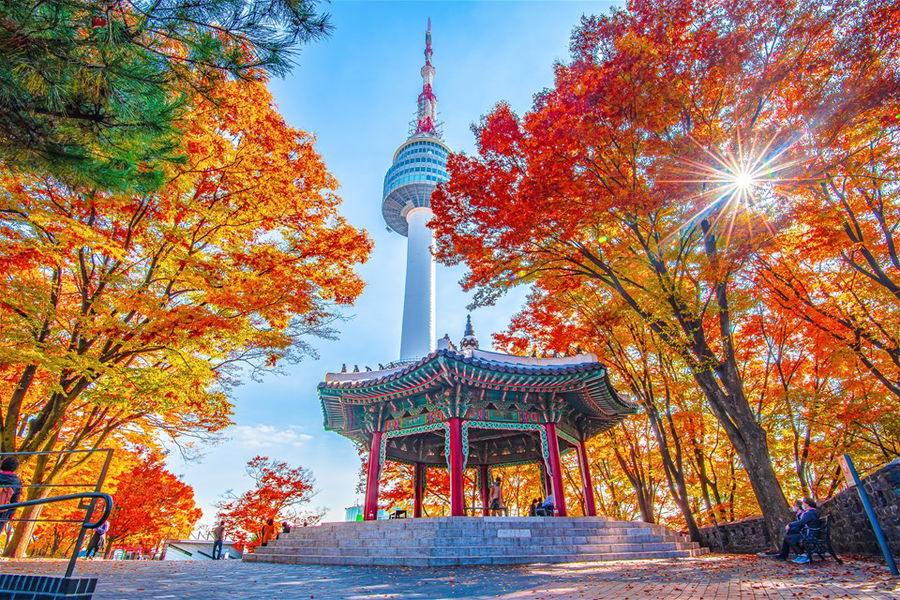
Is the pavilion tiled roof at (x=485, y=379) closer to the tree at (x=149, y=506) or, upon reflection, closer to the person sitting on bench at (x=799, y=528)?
the person sitting on bench at (x=799, y=528)

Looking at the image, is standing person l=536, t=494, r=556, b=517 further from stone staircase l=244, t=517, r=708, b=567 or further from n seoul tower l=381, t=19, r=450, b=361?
n seoul tower l=381, t=19, r=450, b=361

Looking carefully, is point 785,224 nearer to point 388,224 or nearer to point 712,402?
point 712,402

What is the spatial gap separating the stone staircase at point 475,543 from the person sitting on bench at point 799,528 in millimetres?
3193

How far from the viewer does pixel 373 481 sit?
13.9 meters

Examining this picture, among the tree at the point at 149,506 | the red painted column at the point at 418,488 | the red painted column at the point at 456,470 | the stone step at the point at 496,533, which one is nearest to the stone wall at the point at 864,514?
the stone step at the point at 496,533

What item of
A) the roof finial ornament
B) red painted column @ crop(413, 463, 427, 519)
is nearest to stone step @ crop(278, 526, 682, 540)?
red painted column @ crop(413, 463, 427, 519)

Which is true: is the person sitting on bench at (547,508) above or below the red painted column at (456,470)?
below

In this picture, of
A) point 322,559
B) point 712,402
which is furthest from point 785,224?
point 322,559

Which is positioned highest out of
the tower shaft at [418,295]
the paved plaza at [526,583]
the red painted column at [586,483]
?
the tower shaft at [418,295]

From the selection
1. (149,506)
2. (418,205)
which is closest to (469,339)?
(149,506)

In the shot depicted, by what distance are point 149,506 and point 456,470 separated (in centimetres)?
2881

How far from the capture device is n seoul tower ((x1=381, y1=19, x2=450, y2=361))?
151 ft

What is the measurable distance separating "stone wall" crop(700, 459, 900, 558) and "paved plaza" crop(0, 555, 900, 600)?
0.86 m

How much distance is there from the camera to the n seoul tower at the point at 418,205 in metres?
46.1
